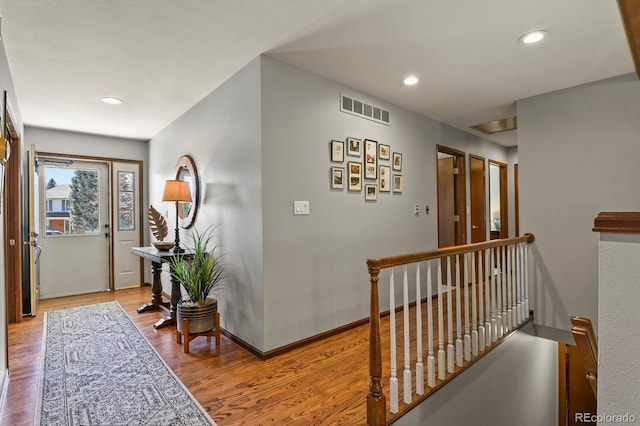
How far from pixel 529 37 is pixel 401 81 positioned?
3.58ft

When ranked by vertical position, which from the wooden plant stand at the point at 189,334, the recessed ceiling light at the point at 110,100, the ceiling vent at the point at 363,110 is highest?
the recessed ceiling light at the point at 110,100

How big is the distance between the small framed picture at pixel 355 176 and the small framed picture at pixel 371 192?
0.34 feet

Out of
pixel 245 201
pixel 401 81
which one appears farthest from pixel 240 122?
pixel 401 81

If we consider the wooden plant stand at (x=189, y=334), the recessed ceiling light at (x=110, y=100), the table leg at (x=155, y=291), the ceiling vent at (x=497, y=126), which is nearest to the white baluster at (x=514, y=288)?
the ceiling vent at (x=497, y=126)

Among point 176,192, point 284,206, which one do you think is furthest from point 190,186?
point 284,206

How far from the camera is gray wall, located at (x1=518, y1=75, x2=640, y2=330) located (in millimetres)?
3098

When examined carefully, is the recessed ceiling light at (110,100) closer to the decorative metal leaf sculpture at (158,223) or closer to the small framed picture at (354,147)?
the decorative metal leaf sculpture at (158,223)

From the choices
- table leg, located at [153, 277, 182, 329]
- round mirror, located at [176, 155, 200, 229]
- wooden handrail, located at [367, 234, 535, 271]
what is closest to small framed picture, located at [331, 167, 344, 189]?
wooden handrail, located at [367, 234, 535, 271]

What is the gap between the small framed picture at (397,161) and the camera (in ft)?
12.6

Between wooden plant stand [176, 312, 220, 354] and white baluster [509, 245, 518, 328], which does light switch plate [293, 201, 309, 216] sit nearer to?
wooden plant stand [176, 312, 220, 354]

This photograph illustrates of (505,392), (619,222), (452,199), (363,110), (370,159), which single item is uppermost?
(363,110)

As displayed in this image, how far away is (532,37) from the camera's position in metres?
2.42

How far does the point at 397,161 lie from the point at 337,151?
1011 millimetres

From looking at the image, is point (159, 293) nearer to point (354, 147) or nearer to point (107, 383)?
point (107, 383)
